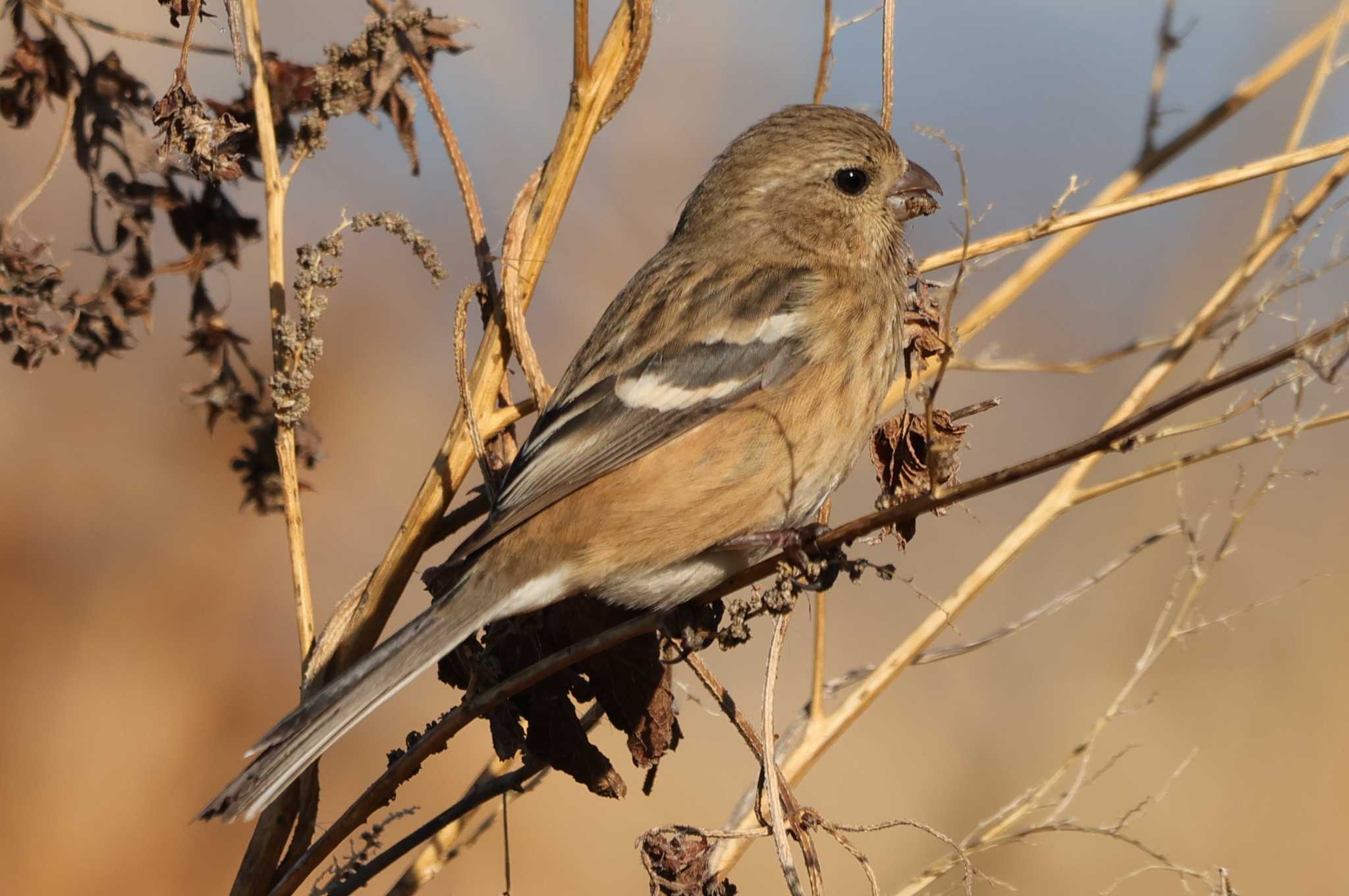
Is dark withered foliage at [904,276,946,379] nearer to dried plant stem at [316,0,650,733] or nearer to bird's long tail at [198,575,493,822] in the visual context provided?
dried plant stem at [316,0,650,733]

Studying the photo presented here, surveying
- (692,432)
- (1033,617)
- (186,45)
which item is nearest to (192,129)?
(186,45)

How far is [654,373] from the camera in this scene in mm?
3604

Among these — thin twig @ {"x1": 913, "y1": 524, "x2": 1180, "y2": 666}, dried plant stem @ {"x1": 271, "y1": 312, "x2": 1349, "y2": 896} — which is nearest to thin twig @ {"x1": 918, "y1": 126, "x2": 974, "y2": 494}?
dried plant stem @ {"x1": 271, "y1": 312, "x2": 1349, "y2": 896}

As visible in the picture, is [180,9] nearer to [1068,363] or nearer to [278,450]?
[278,450]

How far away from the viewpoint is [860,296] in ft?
12.4

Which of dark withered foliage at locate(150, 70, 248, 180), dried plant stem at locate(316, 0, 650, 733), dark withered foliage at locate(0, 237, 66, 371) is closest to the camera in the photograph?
dark withered foliage at locate(150, 70, 248, 180)

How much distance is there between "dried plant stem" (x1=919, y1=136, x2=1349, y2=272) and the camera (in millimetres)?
2873

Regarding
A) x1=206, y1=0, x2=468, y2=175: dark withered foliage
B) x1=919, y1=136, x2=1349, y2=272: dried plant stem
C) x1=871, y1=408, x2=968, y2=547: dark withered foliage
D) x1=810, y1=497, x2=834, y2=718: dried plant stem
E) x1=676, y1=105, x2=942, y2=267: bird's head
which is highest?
x1=676, y1=105, x2=942, y2=267: bird's head

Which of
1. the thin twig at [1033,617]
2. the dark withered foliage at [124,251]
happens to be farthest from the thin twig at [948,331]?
the dark withered foliage at [124,251]

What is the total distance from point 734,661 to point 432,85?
513cm

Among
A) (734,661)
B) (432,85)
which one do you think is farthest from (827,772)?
A: (432,85)

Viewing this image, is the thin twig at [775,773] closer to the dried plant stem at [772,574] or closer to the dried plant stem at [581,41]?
the dried plant stem at [772,574]

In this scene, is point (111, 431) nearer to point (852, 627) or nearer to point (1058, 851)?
point (852, 627)

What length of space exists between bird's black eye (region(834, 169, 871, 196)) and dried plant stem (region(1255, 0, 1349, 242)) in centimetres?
123
